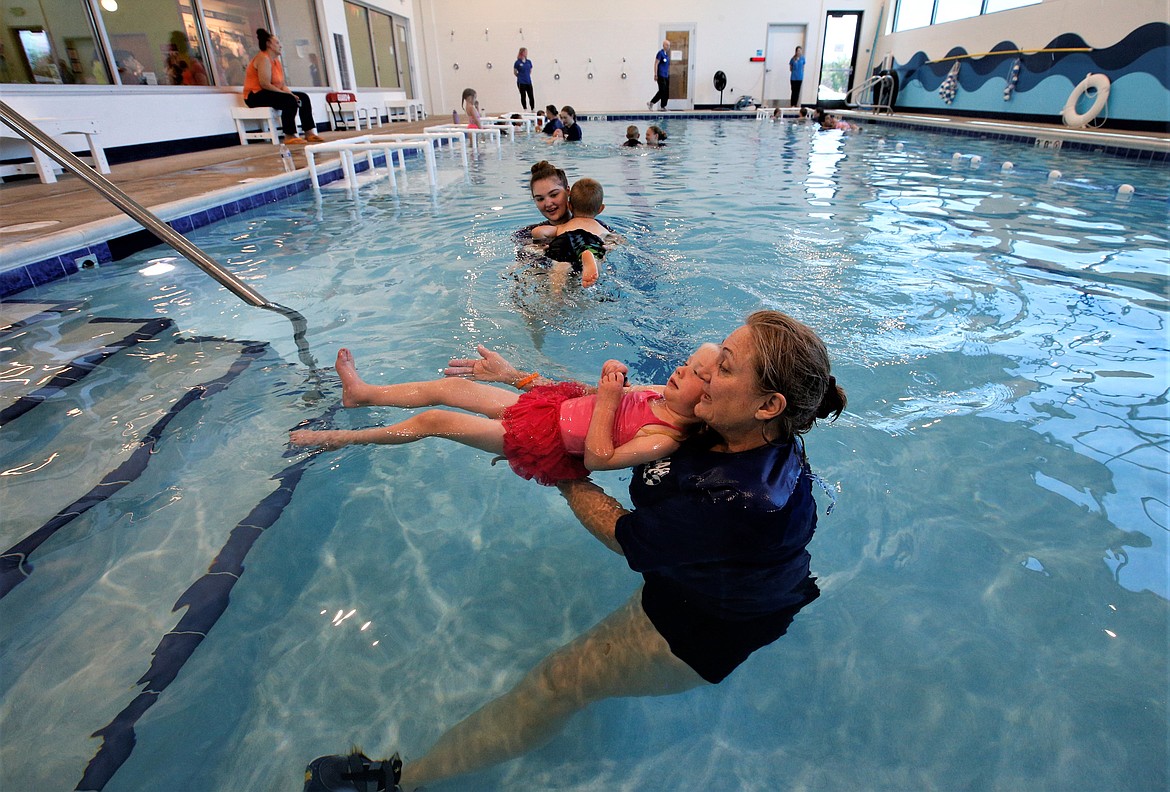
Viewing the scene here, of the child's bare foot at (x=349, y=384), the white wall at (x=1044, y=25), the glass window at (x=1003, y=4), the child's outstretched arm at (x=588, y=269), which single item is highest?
the glass window at (x=1003, y=4)

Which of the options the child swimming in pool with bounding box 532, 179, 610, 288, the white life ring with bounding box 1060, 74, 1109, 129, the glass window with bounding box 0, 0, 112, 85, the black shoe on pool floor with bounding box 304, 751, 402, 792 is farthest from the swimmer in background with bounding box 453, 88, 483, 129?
the black shoe on pool floor with bounding box 304, 751, 402, 792

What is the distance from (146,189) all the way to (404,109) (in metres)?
15.0

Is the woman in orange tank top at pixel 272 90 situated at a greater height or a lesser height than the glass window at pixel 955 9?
lesser

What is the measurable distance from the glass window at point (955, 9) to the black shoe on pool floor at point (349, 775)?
70.1 feet

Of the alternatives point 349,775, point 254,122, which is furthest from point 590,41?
point 349,775

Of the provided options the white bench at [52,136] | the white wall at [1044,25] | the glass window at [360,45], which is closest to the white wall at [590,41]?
the glass window at [360,45]

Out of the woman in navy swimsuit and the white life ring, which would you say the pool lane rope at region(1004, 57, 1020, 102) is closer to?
the white life ring

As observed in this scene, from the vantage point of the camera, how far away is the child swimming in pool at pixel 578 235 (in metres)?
4.19

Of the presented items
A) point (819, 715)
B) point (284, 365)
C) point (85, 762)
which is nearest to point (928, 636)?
point (819, 715)

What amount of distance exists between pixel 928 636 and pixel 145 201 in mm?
6867

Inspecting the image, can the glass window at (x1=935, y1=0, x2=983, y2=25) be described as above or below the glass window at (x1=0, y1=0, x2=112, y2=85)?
above

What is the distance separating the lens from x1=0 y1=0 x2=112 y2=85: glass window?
A: 7512 mm

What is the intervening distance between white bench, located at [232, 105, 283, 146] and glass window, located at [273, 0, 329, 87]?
2.38 m

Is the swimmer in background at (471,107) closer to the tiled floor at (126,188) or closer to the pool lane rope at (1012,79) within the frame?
the tiled floor at (126,188)
